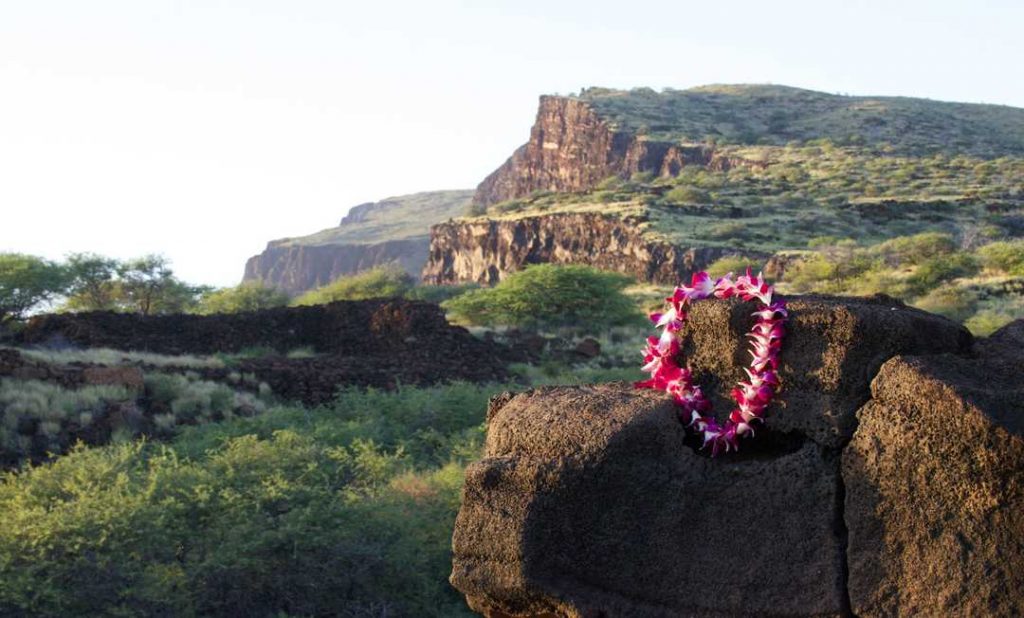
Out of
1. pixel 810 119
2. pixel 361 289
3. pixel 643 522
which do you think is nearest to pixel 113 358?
pixel 643 522

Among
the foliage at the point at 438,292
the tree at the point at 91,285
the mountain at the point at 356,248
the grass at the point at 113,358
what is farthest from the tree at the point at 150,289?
the mountain at the point at 356,248

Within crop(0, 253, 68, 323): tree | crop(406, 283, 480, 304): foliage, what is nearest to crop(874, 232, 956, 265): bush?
crop(406, 283, 480, 304): foliage

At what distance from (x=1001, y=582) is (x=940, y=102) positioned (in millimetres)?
107417

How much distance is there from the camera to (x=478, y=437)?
13.4m

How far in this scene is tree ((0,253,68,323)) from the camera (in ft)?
118

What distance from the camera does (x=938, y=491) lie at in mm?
3625

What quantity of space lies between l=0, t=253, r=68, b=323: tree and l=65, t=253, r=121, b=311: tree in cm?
76

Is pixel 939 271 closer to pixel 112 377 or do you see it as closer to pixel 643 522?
pixel 112 377

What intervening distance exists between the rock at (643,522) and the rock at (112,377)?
46.3 feet

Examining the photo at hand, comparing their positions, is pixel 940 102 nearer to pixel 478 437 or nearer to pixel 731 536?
pixel 478 437

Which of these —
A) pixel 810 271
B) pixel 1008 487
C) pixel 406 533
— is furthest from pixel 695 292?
pixel 810 271

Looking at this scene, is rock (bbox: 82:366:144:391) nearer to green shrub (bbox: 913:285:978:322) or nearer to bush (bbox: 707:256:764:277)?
green shrub (bbox: 913:285:978:322)

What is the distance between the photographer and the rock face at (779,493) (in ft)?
11.9

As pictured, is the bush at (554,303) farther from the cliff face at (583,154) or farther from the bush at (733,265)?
the cliff face at (583,154)
